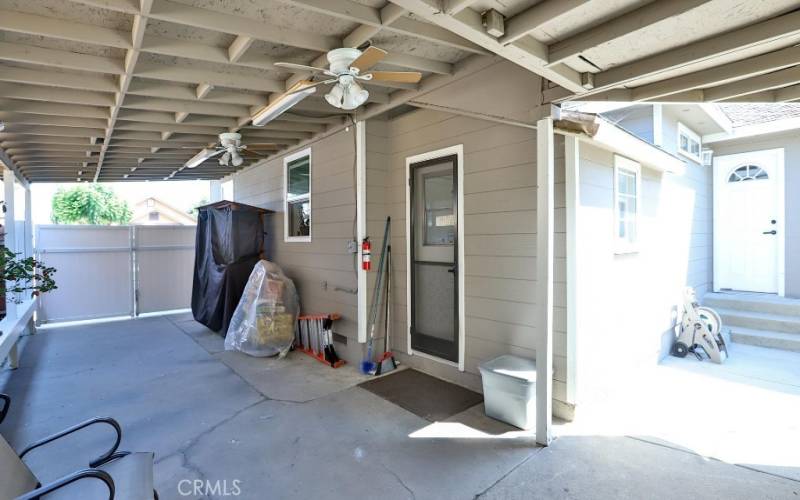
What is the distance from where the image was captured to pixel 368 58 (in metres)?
2.61

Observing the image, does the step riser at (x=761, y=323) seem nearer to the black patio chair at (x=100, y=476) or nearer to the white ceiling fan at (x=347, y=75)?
the white ceiling fan at (x=347, y=75)

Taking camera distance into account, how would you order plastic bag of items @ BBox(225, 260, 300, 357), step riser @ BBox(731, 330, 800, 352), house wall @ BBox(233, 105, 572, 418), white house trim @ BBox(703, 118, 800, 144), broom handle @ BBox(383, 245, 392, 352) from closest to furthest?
house wall @ BBox(233, 105, 572, 418), broom handle @ BBox(383, 245, 392, 352), step riser @ BBox(731, 330, 800, 352), plastic bag of items @ BBox(225, 260, 300, 357), white house trim @ BBox(703, 118, 800, 144)

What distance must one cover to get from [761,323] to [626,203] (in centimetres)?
310

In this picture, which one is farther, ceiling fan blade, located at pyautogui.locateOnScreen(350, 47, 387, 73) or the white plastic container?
the white plastic container

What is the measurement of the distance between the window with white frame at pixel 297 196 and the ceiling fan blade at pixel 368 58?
114 inches

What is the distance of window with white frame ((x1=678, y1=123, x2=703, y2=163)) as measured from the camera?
18.0 feet

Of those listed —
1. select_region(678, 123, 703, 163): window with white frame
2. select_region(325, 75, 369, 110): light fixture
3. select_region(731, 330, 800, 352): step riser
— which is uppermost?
select_region(678, 123, 703, 163): window with white frame

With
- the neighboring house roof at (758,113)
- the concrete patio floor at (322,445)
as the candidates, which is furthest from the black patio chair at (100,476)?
the neighboring house roof at (758,113)

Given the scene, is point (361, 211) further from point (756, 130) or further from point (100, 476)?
point (756, 130)

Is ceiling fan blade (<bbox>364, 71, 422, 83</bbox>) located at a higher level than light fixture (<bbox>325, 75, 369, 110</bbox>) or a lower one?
higher

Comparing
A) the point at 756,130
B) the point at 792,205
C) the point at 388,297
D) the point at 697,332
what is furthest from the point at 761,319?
the point at 388,297

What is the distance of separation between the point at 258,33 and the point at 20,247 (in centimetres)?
621

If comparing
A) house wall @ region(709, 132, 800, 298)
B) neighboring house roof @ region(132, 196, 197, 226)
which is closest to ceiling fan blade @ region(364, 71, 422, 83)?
house wall @ region(709, 132, 800, 298)

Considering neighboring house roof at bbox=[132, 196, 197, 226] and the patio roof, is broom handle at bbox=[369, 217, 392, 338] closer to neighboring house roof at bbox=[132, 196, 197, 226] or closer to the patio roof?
the patio roof
